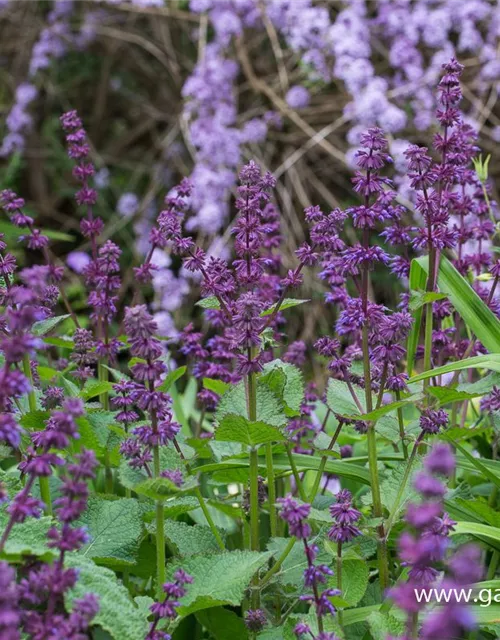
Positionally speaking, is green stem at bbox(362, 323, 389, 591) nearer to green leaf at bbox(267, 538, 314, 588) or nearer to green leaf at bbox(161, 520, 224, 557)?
green leaf at bbox(267, 538, 314, 588)

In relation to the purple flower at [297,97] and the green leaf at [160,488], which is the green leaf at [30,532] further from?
the purple flower at [297,97]

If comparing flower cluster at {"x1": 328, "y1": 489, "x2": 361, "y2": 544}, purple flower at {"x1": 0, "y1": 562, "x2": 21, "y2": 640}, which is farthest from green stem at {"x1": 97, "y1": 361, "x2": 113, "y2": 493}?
purple flower at {"x1": 0, "y1": 562, "x2": 21, "y2": 640}

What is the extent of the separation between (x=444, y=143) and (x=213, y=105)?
12.7 ft

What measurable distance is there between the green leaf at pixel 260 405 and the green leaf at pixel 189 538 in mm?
259

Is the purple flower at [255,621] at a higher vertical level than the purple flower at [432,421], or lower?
lower

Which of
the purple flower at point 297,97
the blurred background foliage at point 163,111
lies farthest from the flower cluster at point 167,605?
the purple flower at point 297,97

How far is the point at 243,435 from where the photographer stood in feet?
5.14

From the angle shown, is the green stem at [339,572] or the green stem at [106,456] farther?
the green stem at [106,456]

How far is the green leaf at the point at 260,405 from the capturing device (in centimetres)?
164

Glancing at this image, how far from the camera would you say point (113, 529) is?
170cm

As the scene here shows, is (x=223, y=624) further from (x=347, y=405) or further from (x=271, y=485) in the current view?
(x=347, y=405)

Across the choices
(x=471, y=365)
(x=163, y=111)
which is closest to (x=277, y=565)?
(x=471, y=365)

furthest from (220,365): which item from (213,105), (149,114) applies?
(149,114)

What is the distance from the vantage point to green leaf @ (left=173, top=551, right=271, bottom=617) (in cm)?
143
